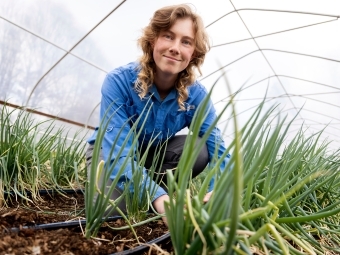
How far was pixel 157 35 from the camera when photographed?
1346 mm

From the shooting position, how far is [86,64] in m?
4.09

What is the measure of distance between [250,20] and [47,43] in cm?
233

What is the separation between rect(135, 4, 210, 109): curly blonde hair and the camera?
1.29 m

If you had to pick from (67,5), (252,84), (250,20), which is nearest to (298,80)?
(252,84)

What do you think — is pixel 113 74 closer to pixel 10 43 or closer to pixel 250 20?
pixel 10 43

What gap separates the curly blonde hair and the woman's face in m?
0.03

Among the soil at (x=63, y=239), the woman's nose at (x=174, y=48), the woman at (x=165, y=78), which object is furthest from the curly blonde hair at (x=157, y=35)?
the soil at (x=63, y=239)

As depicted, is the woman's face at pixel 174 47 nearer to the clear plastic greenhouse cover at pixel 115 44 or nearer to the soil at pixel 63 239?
the soil at pixel 63 239

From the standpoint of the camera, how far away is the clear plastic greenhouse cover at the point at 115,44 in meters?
3.35

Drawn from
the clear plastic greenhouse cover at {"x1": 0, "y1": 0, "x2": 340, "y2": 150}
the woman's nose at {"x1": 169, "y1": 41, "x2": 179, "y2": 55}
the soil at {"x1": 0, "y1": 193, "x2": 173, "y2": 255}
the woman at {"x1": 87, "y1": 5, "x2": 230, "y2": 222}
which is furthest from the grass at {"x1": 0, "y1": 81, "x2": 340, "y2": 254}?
the clear plastic greenhouse cover at {"x1": 0, "y1": 0, "x2": 340, "y2": 150}

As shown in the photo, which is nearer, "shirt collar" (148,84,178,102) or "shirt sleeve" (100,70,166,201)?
"shirt sleeve" (100,70,166,201)

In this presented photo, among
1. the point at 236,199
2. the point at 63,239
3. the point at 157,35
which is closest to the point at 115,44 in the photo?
the point at 157,35

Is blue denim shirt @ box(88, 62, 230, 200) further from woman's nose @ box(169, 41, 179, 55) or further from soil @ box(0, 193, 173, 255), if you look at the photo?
soil @ box(0, 193, 173, 255)

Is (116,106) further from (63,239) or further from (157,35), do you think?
(63,239)
